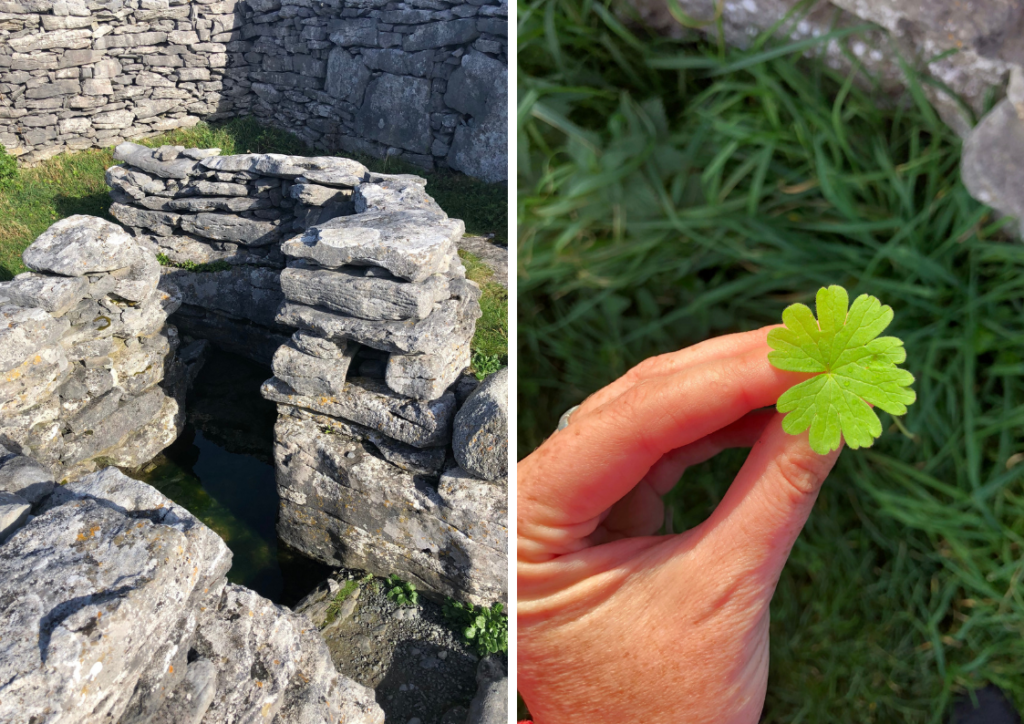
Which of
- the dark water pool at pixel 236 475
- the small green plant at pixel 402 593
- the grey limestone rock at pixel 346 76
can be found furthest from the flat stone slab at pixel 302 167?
the small green plant at pixel 402 593

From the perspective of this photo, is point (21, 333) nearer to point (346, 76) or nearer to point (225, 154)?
point (225, 154)

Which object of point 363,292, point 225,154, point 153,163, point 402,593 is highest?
point 363,292

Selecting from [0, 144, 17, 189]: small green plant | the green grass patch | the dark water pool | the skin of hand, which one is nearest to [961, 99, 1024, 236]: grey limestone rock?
the skin of hand

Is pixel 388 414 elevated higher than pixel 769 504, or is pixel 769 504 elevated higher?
pixel 769 504

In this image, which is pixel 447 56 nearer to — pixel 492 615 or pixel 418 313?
pixel 418 313

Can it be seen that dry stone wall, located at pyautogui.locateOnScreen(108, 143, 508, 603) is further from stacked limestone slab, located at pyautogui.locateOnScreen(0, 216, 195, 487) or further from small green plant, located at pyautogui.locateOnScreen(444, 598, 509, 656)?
stacked limestone slab, located at pyautogui.locateOnScreen(0, 216, 195, 487)

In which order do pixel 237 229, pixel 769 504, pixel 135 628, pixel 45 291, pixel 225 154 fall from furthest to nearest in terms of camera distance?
pixel 225 154 → pixel 237 229 → pixel 45 291 → pixel 135 628 → pixel 769 504

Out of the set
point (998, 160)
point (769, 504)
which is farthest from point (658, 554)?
point (998, 160)

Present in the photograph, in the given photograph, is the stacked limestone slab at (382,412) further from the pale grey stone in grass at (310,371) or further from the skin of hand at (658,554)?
the skin of hand at (658,554)
